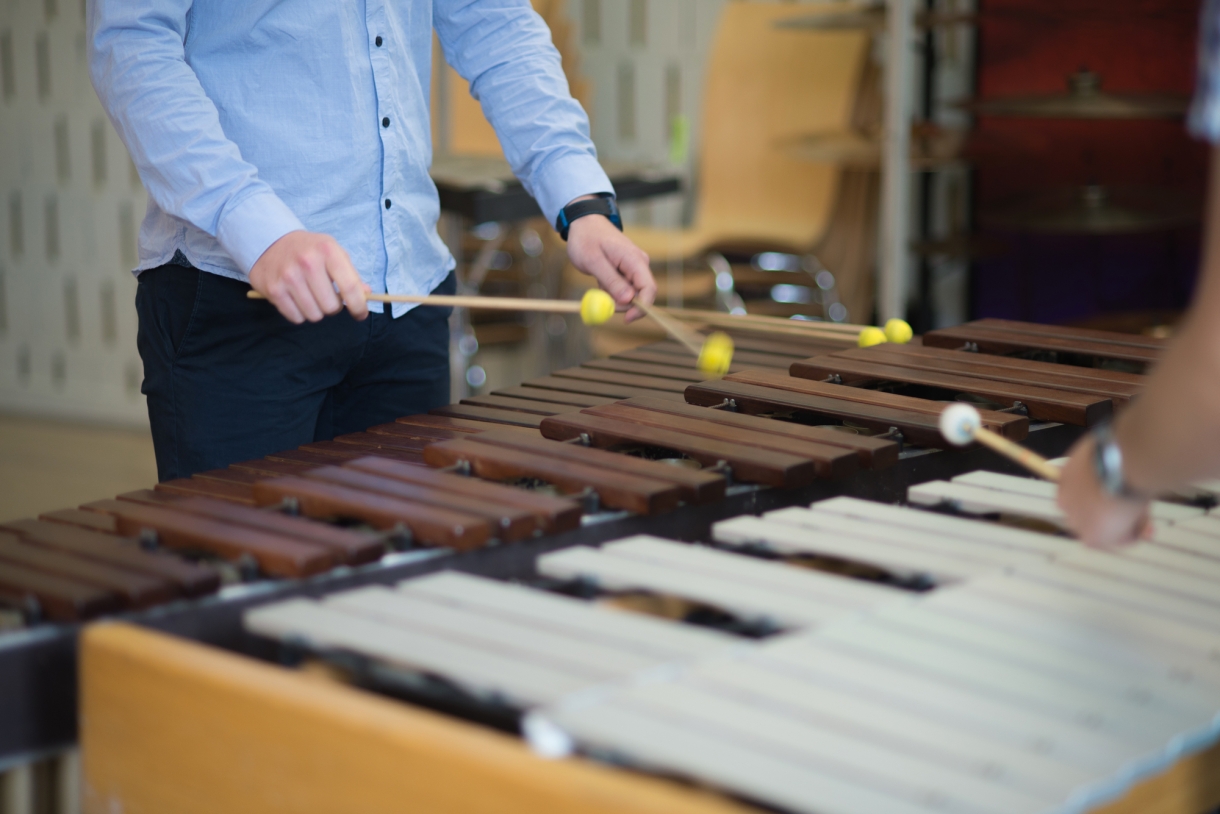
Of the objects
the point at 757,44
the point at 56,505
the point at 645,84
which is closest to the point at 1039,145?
the point at 757,44

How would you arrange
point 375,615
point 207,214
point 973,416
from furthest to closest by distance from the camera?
point 207,214 < point 973,416 < point 375,615

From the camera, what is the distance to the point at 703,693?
112cm

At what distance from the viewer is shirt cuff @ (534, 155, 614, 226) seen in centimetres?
231

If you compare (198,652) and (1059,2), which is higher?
(1059,2)

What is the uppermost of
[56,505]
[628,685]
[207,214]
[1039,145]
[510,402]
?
[1039,145]

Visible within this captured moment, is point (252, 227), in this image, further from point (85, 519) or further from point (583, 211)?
point (583, 211)

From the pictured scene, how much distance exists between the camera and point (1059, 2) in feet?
16.3

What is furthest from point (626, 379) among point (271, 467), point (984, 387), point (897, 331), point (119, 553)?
point (119, 553)

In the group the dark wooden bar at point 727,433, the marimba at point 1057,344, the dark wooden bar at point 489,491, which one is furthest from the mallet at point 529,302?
the marimba at point 1057,344

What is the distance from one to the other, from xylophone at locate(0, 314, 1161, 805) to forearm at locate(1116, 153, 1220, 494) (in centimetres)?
58

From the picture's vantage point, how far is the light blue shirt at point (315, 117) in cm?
190

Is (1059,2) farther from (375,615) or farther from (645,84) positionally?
(375,615)

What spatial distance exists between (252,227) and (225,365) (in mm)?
278

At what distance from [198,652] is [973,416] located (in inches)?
32.3
